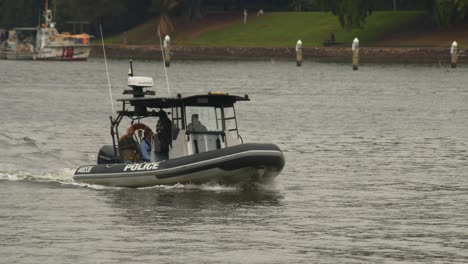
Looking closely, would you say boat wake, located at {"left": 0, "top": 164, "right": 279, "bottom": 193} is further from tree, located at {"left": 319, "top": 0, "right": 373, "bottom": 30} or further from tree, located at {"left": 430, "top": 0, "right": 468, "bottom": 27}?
tree, located at {"left": 319, "top": 0, "right": 373, "bottom": 30}

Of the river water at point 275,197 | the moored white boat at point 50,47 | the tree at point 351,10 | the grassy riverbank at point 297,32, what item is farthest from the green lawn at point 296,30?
the river water at point 275,197

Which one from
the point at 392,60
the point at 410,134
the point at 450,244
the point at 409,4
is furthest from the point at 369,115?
the point at 409,4

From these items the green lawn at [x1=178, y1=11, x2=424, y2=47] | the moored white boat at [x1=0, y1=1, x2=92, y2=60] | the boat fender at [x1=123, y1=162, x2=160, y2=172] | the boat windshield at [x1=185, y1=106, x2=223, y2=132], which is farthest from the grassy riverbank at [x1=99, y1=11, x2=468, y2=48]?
the boat fender at [x1=123, y1=162, x2=160, y2=172]

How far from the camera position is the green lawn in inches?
4951

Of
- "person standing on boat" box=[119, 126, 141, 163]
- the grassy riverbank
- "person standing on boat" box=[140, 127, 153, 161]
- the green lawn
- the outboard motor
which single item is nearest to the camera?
"person standing on boat" box=[140, 127, 153, 161]

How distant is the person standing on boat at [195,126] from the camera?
111ft

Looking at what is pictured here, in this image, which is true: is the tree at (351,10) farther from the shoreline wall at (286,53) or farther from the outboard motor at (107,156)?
the outboard motor at (107,156)

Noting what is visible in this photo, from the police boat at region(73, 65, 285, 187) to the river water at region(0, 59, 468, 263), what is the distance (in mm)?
382

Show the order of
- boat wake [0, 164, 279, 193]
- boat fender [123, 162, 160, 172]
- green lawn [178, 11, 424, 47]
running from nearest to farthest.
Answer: boat fender [123, 162, 160, 172] → boat wake [0, 164, 279, 193] → green lawn [178, 11, 424, 47]

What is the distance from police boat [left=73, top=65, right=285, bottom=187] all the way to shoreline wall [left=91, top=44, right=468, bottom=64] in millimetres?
79515

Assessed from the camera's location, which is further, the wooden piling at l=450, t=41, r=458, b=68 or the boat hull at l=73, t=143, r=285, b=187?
the wooden piling at l=450, t=41, r=458, b=68

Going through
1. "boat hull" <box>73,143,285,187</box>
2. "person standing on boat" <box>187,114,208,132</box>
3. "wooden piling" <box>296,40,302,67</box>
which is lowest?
"wooden piling" <box>296,40,302,67</box>

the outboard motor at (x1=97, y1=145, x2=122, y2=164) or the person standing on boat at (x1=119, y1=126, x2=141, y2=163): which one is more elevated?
the person standing on boat at (x1=119, y1=126, x2=141, y2=163)

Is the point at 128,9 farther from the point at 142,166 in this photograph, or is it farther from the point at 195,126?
the point at 142,166
